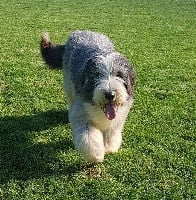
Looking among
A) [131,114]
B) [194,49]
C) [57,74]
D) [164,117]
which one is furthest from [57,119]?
[194,49]

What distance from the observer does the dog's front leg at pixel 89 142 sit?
17.2 ft

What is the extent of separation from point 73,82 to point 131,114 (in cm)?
146

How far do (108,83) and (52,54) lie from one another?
8.73ft

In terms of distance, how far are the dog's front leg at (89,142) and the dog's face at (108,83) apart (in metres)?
0.30

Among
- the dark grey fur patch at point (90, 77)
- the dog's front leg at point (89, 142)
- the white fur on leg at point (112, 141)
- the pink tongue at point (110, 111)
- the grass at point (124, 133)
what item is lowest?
the grass at point (124, 133)

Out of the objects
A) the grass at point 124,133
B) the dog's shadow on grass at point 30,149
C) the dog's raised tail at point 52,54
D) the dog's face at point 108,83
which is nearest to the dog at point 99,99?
the dog's face at point 108,83

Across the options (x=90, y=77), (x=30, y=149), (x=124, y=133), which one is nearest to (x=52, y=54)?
(x=124, y=133)

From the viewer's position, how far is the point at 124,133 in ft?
22.0

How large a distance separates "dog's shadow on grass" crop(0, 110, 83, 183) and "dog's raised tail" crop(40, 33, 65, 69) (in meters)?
0.87

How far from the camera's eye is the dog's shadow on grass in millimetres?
5523

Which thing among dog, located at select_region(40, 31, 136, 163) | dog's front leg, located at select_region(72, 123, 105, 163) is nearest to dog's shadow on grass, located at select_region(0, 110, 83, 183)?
dog's front leg, located at select_region(72, 123, 105, 163)

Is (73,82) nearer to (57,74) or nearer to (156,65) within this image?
(57,74)

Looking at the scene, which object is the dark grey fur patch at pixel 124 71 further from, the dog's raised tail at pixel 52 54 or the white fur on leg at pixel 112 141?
the dog's raised tail at pixel 52 54

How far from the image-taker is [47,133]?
259 inches
